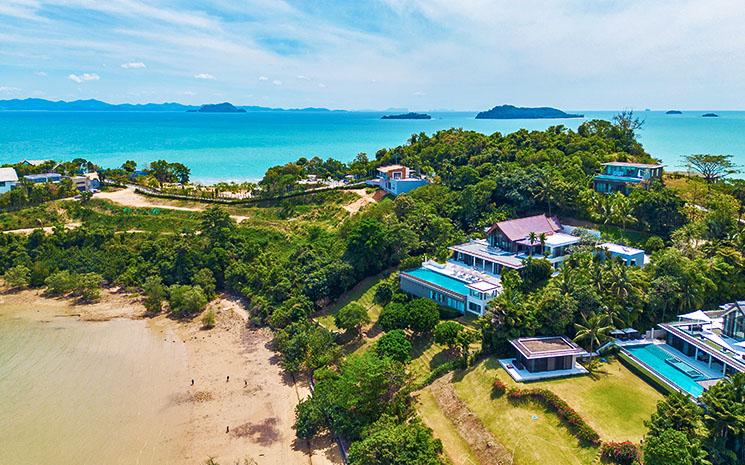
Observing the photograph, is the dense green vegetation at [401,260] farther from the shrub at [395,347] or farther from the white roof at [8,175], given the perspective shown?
the white roof at [8,175]

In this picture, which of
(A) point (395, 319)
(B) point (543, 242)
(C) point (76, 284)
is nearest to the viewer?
(A) point (395, 319)

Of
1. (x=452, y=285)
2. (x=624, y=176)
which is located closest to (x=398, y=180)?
(x=624, y=176)

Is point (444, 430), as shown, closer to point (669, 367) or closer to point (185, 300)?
point (669, 367)

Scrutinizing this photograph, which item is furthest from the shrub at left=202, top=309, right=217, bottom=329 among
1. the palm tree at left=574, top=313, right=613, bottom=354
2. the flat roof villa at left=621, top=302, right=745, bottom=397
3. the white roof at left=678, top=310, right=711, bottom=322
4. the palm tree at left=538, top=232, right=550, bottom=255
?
the white roof at left=678, top=310, right=711, bottom=322

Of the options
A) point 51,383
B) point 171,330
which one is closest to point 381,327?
point 171,330

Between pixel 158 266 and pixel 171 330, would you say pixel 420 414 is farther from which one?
pixel 158 266

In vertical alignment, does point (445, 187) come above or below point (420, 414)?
above

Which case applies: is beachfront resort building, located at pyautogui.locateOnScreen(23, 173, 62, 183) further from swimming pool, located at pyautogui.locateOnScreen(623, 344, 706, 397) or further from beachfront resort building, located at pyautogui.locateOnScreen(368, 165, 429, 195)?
swimming pool, located at pyautogui.locateOnScreen(623, 344, 706, 397)
